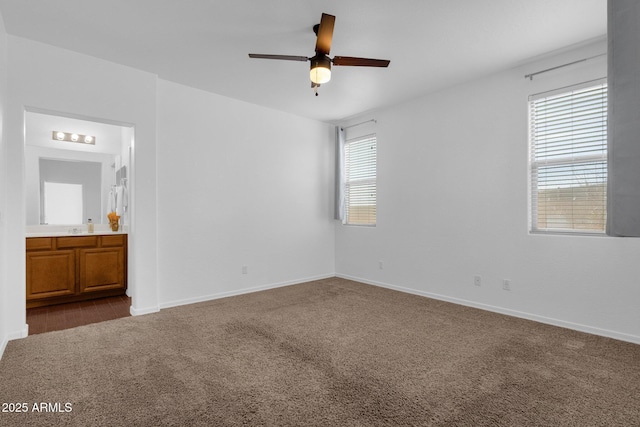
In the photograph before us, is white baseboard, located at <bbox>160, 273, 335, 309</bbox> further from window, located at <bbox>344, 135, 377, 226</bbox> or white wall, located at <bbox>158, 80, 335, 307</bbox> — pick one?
window, located at <bbox>344, 135, 377, 226</bbox>

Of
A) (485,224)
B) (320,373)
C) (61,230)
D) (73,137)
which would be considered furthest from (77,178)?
(485,224)

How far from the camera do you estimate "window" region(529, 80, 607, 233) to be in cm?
291

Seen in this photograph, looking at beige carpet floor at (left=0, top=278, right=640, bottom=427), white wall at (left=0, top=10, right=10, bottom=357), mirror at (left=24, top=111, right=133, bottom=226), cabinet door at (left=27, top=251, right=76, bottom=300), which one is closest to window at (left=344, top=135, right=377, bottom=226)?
beige carpet floor at (left=0, top=278, right=640, bottom=427)

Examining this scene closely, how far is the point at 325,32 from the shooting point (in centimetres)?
229

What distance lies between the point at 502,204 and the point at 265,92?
122 inches

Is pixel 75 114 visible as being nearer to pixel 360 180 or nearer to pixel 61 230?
pixel 61 230

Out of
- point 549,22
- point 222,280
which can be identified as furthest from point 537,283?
point 222,280

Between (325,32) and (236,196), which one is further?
(236,196)

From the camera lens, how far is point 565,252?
3.06 meters

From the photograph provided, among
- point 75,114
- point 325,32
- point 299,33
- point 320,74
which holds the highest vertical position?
point 299,33

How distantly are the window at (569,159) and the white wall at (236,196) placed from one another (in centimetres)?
304

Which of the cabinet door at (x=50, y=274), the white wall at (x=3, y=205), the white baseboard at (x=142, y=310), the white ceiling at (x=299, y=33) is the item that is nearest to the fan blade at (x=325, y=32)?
the white ceiling at (x=299, y=33)

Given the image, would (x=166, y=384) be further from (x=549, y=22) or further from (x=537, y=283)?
(x=549, y=22)

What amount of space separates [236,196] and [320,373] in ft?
9.22
